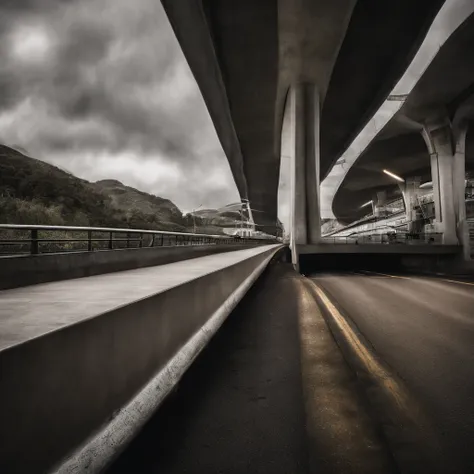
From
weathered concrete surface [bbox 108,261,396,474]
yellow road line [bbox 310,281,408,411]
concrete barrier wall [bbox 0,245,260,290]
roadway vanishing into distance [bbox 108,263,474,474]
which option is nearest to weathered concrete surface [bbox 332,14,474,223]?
concrete barrier wall [bbox 0,245,260,290]

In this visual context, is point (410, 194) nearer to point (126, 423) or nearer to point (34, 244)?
point (34, 244)

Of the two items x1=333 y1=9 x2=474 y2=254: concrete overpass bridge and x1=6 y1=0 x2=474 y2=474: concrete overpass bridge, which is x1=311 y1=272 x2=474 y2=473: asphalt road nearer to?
x1=6 y1=0 x2=474 y2=474: concrete overpass bridge

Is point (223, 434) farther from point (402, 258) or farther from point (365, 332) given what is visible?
point (402, 258)

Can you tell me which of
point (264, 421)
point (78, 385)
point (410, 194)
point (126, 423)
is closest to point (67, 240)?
point (126, 423)

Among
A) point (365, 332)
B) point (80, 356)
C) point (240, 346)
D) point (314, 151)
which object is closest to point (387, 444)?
point (80, 356)

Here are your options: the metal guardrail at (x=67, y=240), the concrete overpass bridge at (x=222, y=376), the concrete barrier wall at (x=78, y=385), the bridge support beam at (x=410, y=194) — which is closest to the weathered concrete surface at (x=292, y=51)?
the metal guardrail at (x=67, y=240)

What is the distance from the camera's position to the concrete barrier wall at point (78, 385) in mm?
1392

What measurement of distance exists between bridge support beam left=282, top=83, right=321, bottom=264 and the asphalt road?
21457 millimetres

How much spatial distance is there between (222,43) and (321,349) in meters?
30.2

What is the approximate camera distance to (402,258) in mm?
34344

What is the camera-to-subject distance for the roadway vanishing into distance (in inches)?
83.8

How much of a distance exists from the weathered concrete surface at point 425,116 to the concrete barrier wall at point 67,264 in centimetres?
3016

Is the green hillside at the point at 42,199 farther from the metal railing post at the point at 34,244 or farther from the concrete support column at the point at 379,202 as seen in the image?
the concrete support column at the point at 379,202

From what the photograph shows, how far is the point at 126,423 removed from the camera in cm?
223
